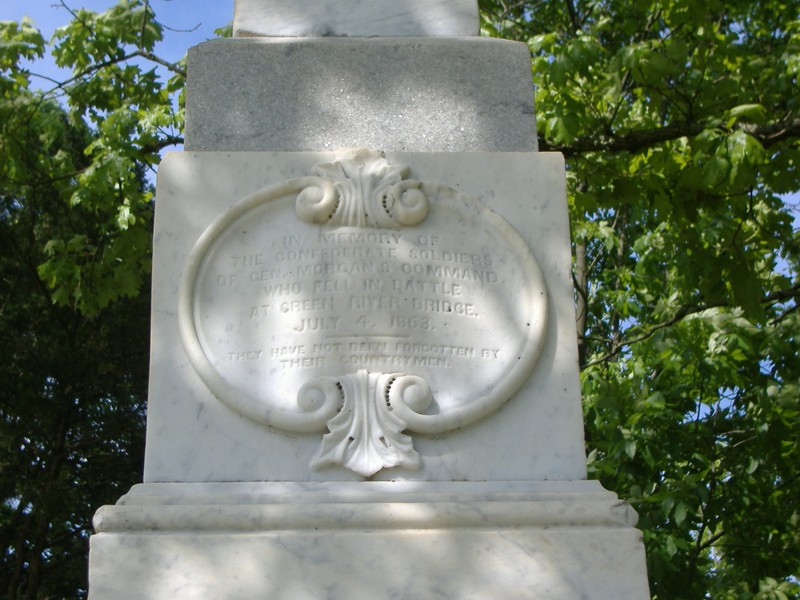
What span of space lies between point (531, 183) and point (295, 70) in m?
0.80

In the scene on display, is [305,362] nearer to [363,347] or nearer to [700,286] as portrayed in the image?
[363,347]

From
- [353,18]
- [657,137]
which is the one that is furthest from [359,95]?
[657,137]

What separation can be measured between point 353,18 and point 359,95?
331mm

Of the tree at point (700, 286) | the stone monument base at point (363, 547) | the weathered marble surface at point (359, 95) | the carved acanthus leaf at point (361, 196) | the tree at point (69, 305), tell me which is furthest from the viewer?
the tree at point (69, 305)

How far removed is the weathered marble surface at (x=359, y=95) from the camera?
3221 mm

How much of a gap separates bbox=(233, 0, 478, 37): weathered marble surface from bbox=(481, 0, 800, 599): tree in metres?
2.01

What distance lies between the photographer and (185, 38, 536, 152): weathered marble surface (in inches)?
127

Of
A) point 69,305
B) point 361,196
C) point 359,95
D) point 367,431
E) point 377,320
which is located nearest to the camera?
point 367,431

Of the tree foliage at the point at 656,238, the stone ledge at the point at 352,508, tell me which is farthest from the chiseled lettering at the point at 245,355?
the tree foliage at the point at 656,238

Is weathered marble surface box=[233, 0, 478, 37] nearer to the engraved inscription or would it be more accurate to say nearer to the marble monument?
the marble monument

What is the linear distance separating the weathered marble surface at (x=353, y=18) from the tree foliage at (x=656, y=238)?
2022mm

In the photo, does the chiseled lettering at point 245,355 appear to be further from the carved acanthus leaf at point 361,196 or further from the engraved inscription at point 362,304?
the carved acanthus leaf at point 361,196

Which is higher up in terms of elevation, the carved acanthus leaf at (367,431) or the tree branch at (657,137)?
the tree branch at (657,137)

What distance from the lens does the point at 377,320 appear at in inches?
113
